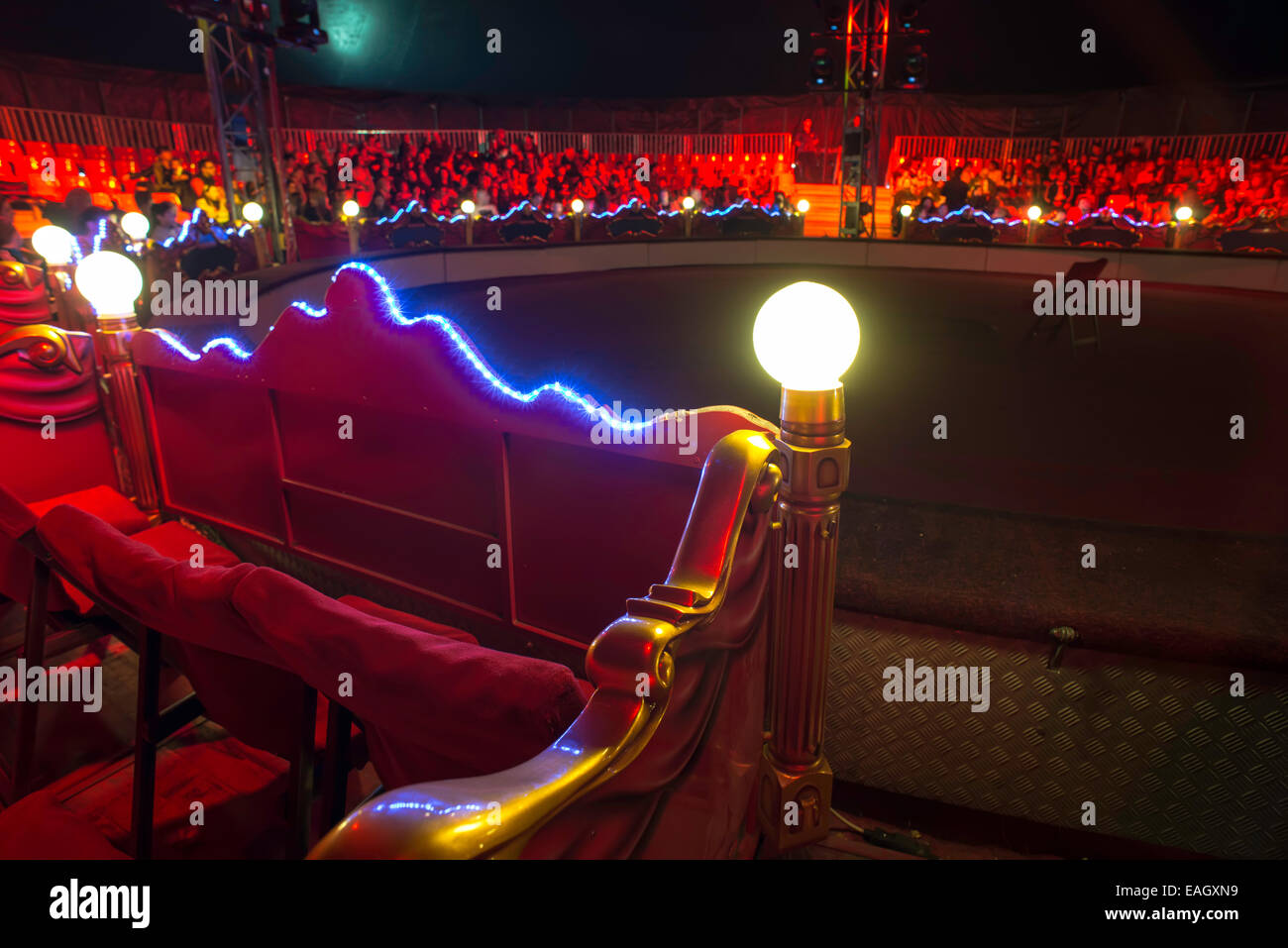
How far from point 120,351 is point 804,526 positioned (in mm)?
3047

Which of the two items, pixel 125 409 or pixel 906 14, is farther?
pixel 906 14

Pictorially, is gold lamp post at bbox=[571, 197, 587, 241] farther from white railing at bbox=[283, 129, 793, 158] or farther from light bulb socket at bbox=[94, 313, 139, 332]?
light bulb socket at bbox=[94, 313, 139, 332]

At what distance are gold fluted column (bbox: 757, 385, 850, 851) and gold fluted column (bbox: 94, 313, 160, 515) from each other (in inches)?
117

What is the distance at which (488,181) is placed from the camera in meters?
13.1

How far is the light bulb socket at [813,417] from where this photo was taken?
143cm

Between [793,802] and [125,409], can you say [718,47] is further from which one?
[793,802]

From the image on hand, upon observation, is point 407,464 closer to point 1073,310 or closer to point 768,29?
point 1073,310

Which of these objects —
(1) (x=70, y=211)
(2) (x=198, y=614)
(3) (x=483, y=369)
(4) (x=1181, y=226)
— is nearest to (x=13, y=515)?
(2) (x=198, y=614)

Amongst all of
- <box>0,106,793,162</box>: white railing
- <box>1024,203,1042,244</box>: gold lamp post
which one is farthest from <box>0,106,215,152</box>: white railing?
<box>1024,203,1042,244</box>: gold lamp post

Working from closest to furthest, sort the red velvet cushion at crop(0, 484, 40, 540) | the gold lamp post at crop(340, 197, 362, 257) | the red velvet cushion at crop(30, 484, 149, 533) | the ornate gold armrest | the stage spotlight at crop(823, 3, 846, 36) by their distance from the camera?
the ornate gold armrest
the red velvet cushion at crop(0, 484, 40, 540)
the red velvet cushion at crop(30, 484, 149, 533)
the gold lamp post at crop(340, 197, 362, 257)
the stage spotlight at crop(823, 3, 846, 36)

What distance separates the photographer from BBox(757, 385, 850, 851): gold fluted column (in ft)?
4.73

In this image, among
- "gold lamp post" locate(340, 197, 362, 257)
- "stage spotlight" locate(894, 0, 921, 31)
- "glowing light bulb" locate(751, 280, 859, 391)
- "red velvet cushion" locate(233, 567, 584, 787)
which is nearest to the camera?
"red velvet cushion" locate(233, 567, 584, 787)

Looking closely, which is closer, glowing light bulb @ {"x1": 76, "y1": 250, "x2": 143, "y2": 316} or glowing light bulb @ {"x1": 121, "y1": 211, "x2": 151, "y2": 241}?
glowing light bulb @ {"x1": 76, "y1": 250, "x2": 143, "y2": 316}

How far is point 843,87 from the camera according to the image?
1113 cm
